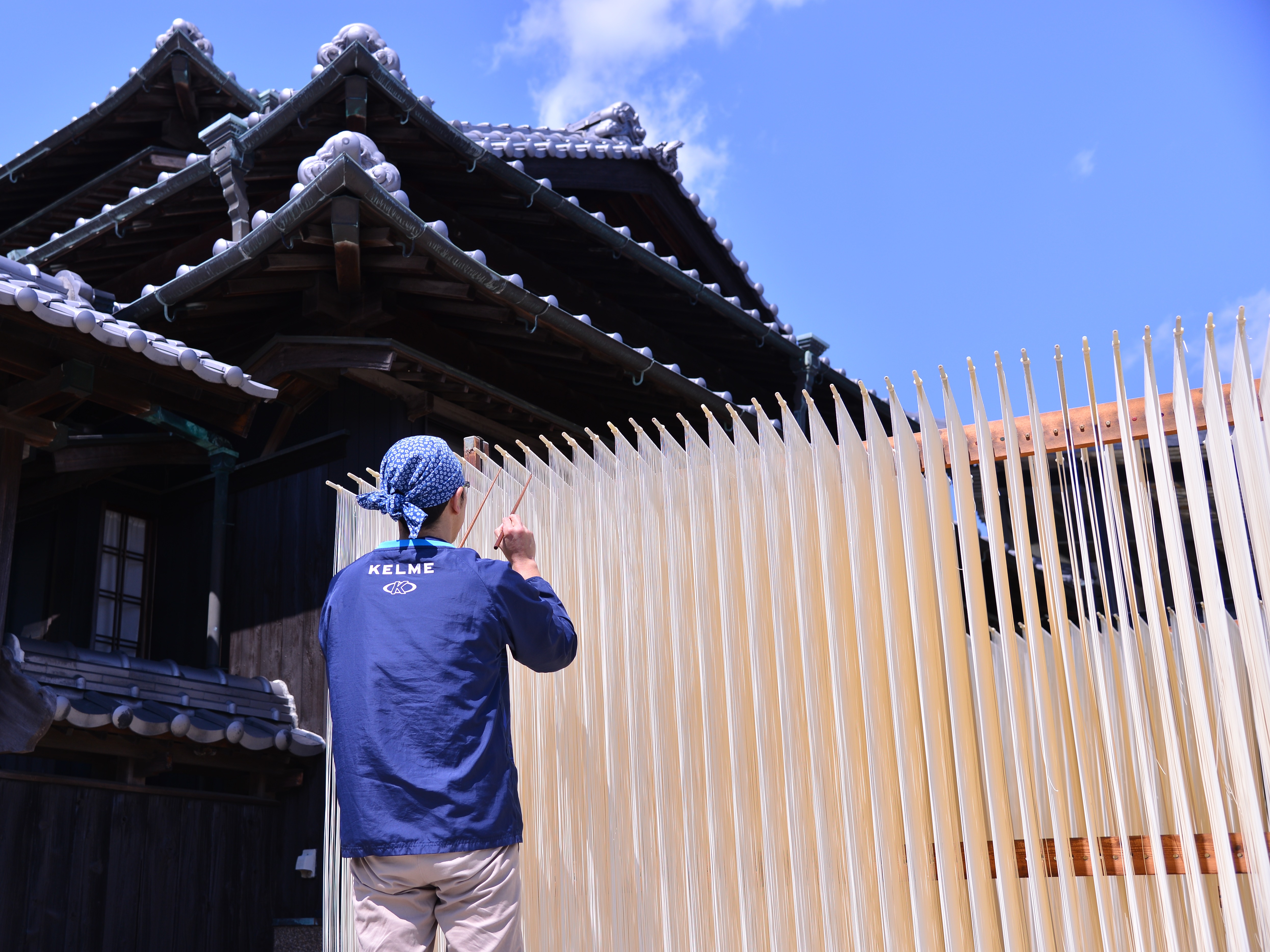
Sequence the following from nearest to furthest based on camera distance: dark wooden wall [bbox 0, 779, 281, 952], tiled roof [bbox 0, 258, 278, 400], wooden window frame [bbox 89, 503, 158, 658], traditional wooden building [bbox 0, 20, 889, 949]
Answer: tiled roof [bbox 0, 258, 278, 400] < dark wooden wall [bbox 0, 779, 281, 952] < traditional wooden building [bbox 0, 20, 889, 949] < wooden window frame [bbox 89, 503, 158, 658]

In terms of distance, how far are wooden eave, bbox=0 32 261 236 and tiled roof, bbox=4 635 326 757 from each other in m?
5.74

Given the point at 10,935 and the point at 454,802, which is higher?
the point at 454,802

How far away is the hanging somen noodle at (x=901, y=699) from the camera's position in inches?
107

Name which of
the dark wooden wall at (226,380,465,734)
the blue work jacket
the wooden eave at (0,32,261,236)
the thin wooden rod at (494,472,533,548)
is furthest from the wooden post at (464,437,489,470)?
the wooden eave at (0,32,261,236)

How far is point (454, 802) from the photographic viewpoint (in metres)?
2.71

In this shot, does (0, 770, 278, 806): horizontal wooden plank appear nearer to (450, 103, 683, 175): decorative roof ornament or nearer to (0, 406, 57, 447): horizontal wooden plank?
(0, 406, 57, 447): horizontal wooden plank

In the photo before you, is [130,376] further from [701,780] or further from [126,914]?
[701,780]

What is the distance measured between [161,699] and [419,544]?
12.0 ft

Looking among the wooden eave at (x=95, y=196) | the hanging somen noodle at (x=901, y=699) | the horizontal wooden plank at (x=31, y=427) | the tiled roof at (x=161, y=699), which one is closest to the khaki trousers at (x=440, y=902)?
the hanging somen noodle at (x=901, y=699)

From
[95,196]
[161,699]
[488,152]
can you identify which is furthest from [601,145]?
[161,699]

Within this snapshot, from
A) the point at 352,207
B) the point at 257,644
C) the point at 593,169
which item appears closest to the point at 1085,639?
the point at 352,207

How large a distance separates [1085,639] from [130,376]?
4.61 m

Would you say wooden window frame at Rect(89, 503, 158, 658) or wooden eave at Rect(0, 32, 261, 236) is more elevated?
wooden eave at Rect(0, 32, 261, 236)

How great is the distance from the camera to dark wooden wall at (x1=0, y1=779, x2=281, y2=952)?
5191 millimetres
